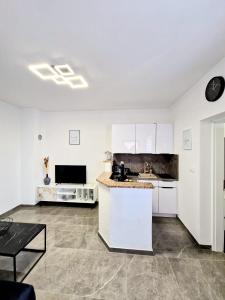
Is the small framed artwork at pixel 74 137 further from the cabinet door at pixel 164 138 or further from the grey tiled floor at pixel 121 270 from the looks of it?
the grey tiled floor at pixel 121 270

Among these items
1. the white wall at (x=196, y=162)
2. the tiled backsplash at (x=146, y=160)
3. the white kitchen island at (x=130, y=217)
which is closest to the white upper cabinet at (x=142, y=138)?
the tiled backsplash at (x=146, y=160)

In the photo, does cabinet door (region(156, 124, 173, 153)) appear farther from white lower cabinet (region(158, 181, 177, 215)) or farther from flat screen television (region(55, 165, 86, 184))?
flat screen television (region(55, 165, 86, 184))

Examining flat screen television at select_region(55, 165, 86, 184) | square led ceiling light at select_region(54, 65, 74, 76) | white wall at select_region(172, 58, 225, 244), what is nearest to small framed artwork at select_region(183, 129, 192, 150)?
white wall at select_region(172, 58, 225, 244)

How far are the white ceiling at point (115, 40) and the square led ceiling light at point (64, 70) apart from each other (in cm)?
9

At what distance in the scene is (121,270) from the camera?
2.20 m

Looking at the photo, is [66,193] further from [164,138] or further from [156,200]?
[164,138]

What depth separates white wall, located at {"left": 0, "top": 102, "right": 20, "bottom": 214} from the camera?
3971 millimetres

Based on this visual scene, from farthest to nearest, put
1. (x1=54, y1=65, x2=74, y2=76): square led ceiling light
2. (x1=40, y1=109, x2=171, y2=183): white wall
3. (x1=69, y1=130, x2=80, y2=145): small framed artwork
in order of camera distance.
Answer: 1. (x1=69, y1=130, x2=80, y2=145): small framed artwork
2. (x1=40, y1=109, x2=171, y2=183): white wall
3. (x1=54, y1=65, x2=74, y2=76): square led ceiling light

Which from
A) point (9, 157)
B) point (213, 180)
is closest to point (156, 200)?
point (213, 180)

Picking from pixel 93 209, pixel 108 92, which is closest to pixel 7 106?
pixel 108 92

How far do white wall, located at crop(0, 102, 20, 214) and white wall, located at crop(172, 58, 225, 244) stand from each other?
408cm

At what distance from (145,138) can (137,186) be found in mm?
1963

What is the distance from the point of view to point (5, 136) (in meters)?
4.05

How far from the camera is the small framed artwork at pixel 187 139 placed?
3047 mm
